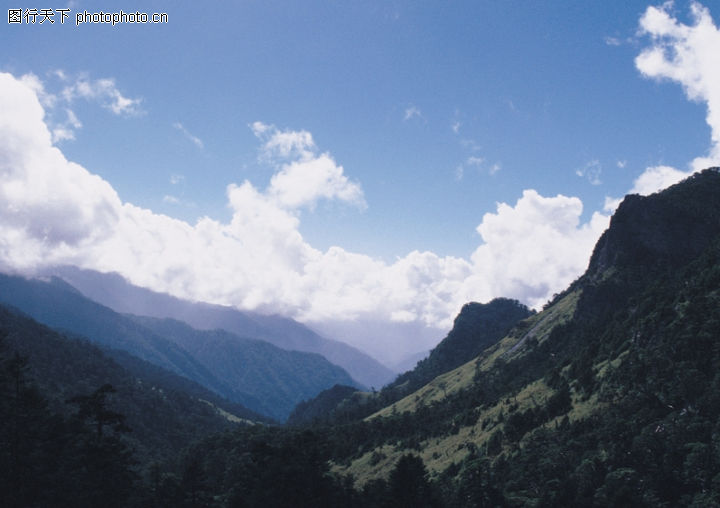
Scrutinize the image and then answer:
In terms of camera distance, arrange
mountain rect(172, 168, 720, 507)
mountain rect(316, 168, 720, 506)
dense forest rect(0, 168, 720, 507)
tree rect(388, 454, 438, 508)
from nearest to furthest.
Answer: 1. dense forest rect(0, 168, 720, 507)
2. tree rect(388, 454, 438, 508)
3. mountain rect(172, 168, 720, 507)
4. mountain rect(316, 168, 720, 506)

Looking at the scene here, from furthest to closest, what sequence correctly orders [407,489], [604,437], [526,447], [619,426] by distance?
1. [526,447]
2. [604,437]
3. [619,426]
4. [407,489]

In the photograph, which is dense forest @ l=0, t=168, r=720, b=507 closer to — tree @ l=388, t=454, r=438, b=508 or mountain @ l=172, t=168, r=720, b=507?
tree @ l=388, t=454, r=438, b=508

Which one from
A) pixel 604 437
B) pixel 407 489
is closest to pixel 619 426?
pixel 604 437

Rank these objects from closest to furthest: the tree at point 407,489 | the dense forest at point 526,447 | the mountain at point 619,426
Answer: the dense forest at point 526,447 → the tree at point 407,489 → the mountain at point 619,426

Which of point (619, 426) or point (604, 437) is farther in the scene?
point (604, 437)

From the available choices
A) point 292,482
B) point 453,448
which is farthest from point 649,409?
point 292,482

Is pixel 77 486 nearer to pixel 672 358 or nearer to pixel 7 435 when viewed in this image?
pixel 7 435

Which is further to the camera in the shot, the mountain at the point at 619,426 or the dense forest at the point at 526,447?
the mountain at the point at 619,426

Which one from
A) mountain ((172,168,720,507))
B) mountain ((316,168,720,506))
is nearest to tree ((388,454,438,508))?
mountain ((172,168,720,507))

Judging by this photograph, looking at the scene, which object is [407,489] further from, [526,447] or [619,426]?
[526,447]

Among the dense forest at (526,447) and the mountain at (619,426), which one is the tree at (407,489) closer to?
the dense forest at (526,447)

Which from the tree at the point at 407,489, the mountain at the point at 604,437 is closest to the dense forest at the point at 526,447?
the tree at the point at 407,489

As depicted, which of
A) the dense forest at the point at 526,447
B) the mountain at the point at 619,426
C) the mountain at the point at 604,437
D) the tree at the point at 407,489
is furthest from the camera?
the mountain at the point at 619,426

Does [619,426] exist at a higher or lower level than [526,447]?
higher
